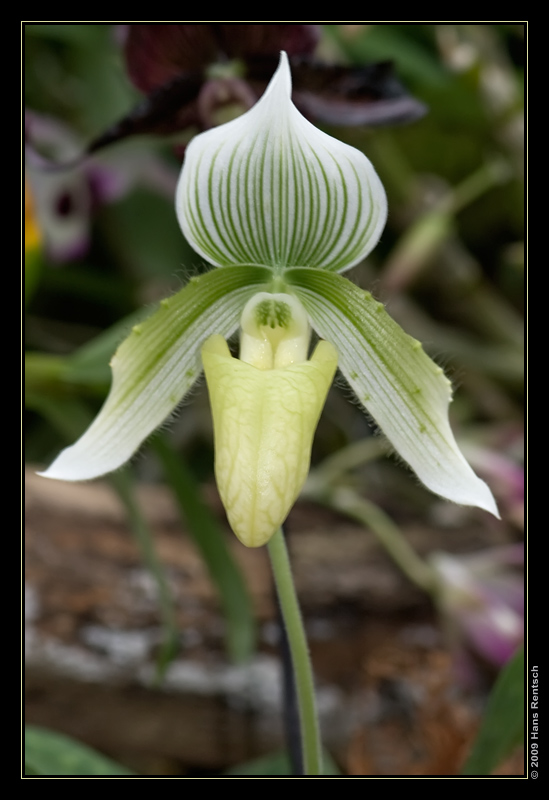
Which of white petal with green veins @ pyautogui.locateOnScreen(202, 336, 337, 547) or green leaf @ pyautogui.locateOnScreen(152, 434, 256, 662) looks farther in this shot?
green leaf @ pyautogui.locateOnScreen(152, 434, 256, 662)

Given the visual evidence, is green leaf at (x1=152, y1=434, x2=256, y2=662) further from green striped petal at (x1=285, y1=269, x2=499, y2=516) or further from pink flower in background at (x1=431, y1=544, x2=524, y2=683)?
green striped petal at (x1=285, y1=269, x2=499, y2=516)

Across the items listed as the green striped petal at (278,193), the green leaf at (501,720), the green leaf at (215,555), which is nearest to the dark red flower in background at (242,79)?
the green striped petal at (278,193)

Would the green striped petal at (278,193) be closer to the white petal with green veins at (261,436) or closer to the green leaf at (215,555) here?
the white petal with green veins at (261,436)

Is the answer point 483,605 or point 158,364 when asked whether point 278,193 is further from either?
point 483,605

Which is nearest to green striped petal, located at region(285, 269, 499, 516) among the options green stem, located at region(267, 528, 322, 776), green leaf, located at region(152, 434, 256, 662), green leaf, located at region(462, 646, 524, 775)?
green stem, located at region(267, 528, 322, 776)

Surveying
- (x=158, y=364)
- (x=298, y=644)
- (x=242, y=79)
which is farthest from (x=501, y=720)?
(x=242, y=79)

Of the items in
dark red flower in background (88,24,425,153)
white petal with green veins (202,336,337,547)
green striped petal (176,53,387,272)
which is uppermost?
dark red flower in background (88,24,425,153)

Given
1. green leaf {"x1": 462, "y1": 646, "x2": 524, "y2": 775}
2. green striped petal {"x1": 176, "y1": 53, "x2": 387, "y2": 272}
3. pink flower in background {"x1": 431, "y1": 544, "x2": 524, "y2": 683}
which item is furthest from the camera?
pink flower in background {"x1": 431, "y1": 544, "x2": 524, "y2": 683}
